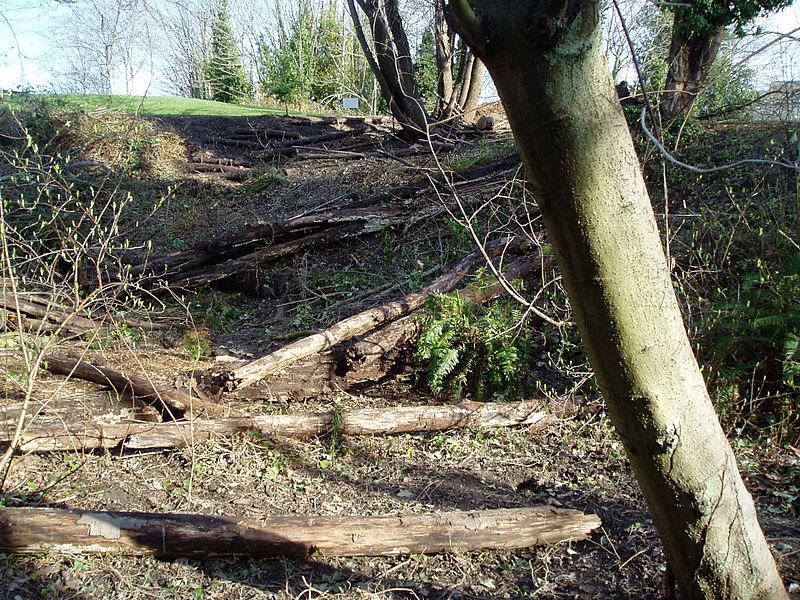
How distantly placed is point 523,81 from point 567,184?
0.27m

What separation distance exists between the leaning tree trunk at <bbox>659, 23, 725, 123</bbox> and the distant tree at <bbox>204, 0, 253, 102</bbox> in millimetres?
20566

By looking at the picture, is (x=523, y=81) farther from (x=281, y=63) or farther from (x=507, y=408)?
(x=281, y=63)

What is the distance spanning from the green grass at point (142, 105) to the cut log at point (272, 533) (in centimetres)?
1267

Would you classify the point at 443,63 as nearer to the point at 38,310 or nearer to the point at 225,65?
the point at 38,310

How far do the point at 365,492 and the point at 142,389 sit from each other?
86.2 inches

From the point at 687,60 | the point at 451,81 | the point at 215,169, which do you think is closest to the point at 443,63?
the point at 451,81

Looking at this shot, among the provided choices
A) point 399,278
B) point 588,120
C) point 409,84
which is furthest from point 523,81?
point 409,84

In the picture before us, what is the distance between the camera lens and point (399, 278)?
307 inches

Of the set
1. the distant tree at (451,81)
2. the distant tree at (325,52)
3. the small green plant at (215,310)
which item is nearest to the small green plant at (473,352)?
the small green plant at (215,310)

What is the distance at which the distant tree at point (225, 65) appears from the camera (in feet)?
86.3

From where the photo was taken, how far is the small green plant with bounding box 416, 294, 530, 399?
535cm

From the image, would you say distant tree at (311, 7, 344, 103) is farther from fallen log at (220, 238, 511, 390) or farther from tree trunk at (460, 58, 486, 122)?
fallen log at (220, 238, 511, 390)

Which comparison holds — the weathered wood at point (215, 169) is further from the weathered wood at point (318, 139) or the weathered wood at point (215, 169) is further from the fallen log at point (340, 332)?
the fallen log at point (340, 332)

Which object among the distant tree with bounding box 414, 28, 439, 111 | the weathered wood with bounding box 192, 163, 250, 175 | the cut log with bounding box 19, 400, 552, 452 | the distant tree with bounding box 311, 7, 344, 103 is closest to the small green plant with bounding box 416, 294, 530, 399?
the cut log with bounding box 19, 400, 552, 452
